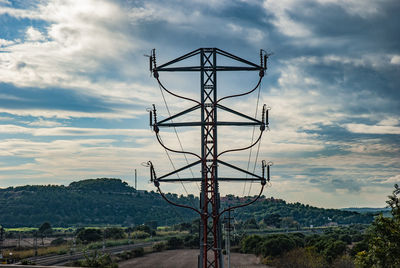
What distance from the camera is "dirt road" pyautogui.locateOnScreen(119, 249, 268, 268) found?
59450mm

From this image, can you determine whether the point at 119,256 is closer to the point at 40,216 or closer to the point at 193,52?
the point at 193,52

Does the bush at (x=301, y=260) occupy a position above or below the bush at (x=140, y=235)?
above

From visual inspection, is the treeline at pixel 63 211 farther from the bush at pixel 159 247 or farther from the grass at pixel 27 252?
the grass at pixel 27 252

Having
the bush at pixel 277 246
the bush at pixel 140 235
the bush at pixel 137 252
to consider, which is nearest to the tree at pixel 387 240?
the bush at pixel 277 246

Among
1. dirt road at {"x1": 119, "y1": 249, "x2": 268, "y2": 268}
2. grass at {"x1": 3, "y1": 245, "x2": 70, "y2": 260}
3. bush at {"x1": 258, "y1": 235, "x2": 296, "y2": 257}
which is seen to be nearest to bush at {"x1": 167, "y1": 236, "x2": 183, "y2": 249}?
dirt road at {"x1": 119, "y1": 249, "x2": 268, "y2": 268}

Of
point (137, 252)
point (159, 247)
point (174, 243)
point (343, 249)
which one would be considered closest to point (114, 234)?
point (174, 243)

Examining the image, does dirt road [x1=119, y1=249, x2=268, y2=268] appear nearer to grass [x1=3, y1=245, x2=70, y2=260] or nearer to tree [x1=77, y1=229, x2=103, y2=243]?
grass [x1=3, y1=245, x2=70, y2=260]

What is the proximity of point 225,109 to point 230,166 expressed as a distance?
3001mm

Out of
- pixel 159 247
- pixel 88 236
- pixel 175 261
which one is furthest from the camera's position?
pixel 88 236

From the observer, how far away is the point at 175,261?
6562cm

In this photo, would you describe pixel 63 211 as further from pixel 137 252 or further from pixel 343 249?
pixel 343 249

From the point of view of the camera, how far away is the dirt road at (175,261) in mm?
59450

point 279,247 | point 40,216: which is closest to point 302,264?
point 279,247

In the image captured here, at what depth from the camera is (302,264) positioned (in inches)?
1962
